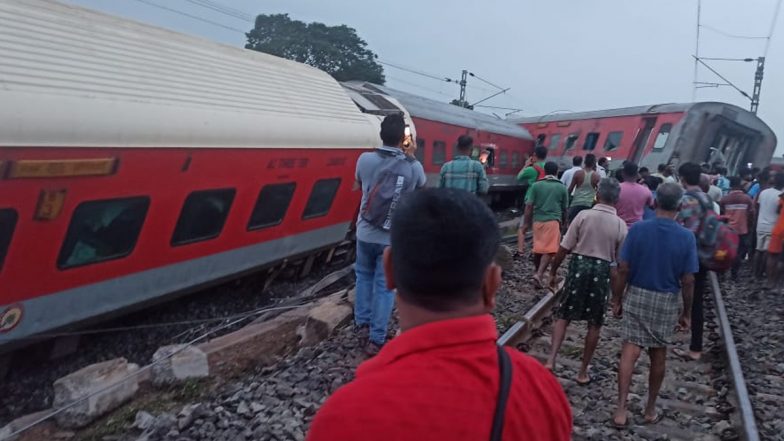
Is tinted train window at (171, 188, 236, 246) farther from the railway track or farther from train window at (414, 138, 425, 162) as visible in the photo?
train window at (414, 138, 425, 162)

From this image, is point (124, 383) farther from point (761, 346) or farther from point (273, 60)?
point (761, 346)

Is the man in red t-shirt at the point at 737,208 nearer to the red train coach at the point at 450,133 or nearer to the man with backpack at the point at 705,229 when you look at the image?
the red train coach at the point at 450,133

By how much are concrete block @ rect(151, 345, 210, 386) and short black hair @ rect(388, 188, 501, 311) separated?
370 centimetres

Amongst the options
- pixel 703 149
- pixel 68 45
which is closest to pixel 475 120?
pixel 703 149

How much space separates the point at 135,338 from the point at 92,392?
81.8 inches

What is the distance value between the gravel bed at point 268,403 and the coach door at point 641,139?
14132mm

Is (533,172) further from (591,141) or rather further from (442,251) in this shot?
(591,141)

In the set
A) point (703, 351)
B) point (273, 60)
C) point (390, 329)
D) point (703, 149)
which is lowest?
point (390, 329)

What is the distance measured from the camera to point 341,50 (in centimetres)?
4484

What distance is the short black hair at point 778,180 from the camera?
8594 mm

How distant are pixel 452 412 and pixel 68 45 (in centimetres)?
494

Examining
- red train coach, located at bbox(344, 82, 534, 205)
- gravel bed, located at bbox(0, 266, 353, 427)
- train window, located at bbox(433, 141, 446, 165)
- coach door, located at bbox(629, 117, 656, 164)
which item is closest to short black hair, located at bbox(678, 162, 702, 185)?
gravel bed, located at bbox(0, 266, 353, 427)

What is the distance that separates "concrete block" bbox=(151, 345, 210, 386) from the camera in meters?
4.60

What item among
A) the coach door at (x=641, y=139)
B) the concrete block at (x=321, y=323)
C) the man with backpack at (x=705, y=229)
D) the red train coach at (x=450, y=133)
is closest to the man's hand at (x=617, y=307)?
the man with backpack at (x=705, y=229)
